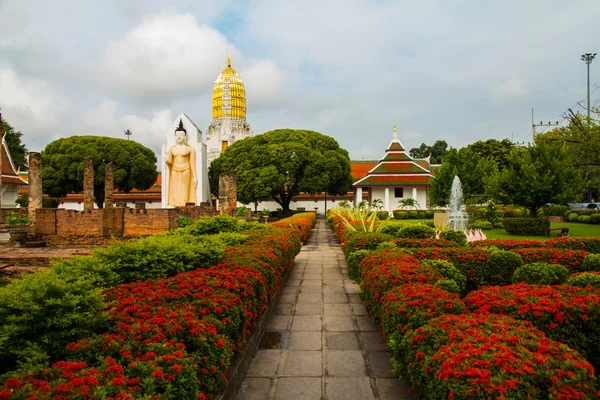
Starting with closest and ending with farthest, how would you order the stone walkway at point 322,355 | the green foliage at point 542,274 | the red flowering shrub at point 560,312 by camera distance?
the red flowering shrub at point 560,312, the stone walkway at point 322,355, the green foliage at point 542,274

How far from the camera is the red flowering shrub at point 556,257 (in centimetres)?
714

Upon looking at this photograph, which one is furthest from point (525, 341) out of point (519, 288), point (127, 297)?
point (127, 297)

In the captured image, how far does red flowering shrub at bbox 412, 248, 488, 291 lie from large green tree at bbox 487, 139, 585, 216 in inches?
521

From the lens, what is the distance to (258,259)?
6254 mm

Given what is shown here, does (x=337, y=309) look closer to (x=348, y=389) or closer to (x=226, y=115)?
(x=348, y=389)

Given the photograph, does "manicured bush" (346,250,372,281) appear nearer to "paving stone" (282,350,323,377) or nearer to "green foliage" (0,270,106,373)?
"paving stone" (282,350,323,377)

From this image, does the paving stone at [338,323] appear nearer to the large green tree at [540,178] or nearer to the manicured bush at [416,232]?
the manicured bush at [416,232]

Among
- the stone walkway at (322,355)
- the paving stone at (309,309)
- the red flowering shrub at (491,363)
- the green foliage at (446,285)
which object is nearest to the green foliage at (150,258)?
the stone walkway at (322,355)

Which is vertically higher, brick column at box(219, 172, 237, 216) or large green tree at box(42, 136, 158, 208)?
large green tree at box(42, 136, 158, 208)

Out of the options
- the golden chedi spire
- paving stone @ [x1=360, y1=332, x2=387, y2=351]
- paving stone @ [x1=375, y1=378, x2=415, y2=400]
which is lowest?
paving stone @ [x1=375, y1=378, x2=415, y2=400]

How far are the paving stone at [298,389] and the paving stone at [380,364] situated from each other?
634 millimetres

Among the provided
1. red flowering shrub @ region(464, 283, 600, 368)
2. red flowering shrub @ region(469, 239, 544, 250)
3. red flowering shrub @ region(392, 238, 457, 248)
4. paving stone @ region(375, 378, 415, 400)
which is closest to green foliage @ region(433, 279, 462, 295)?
red flowering shrub @ region(464, 283, 600, 368)

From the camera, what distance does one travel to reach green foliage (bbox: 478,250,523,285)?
6977 mm

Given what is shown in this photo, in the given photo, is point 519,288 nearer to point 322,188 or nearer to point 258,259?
point 258,259
